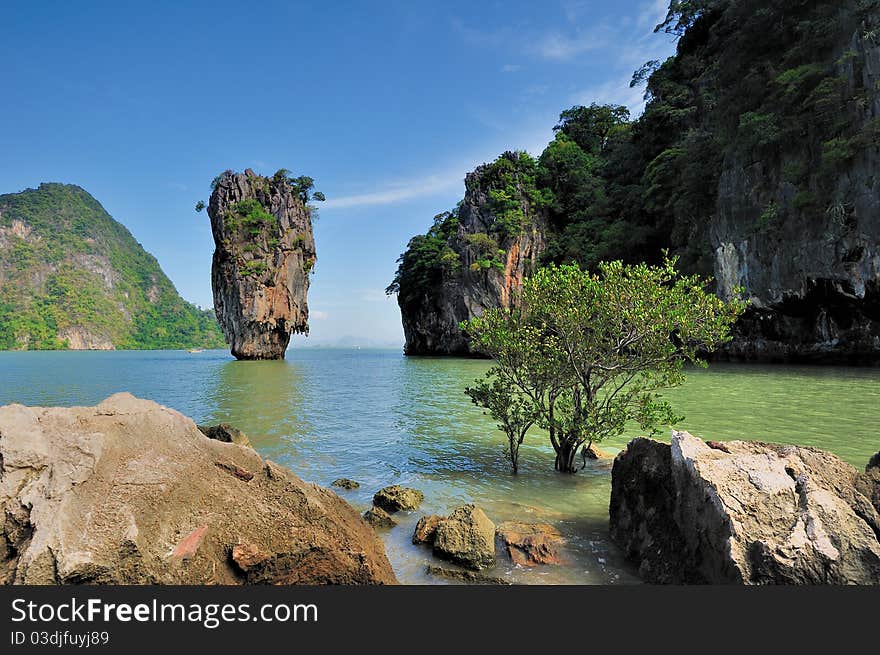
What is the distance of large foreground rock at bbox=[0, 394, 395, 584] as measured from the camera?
302 cm

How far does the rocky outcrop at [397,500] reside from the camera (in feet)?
20.4

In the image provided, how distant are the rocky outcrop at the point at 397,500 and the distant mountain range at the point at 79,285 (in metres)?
119

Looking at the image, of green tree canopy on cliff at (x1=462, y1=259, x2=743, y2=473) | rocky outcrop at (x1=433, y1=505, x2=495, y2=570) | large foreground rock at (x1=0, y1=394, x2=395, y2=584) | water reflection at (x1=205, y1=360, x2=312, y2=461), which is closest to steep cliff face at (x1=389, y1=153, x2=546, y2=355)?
water reflection at (x1=205, y1=360, x2=312, y2=461)

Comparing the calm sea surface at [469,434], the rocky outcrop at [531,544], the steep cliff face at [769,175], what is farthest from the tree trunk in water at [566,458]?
the steep cliff face at [769,175]

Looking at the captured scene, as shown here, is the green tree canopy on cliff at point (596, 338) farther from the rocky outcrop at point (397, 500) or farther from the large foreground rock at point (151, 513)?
the large foreground rock at point (151, 513)

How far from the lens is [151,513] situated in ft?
10.9

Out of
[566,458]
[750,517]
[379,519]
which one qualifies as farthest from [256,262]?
[750,517]

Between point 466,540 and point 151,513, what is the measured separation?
2.82m

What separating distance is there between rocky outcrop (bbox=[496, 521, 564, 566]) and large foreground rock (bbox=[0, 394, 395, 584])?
4.71 feet

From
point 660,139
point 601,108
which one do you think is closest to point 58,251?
point 601,108

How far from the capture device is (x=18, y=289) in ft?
330

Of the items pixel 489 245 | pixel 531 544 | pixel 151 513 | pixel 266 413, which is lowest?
pixel 266 413

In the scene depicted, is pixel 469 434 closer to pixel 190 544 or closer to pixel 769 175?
pixel 190 544

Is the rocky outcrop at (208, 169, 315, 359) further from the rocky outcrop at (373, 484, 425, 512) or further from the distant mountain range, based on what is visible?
the distant mountain range
